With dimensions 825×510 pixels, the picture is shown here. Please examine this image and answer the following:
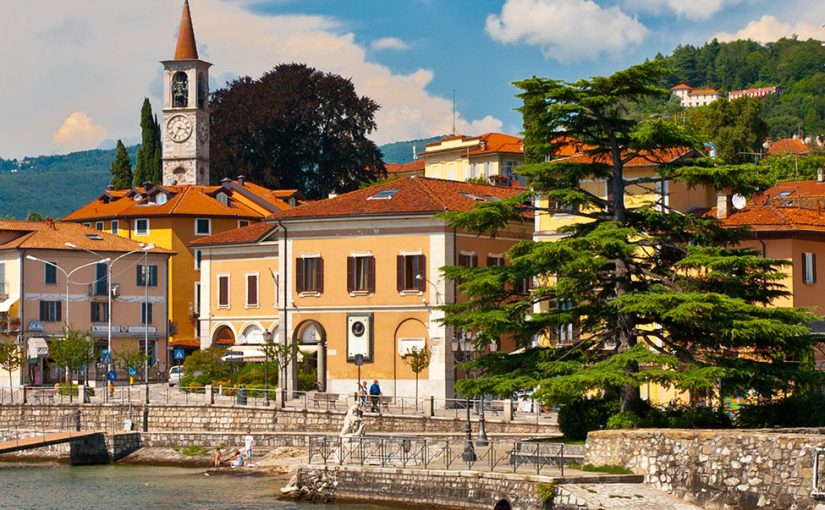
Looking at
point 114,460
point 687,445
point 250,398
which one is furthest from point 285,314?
point 687,445

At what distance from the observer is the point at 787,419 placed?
4156cm

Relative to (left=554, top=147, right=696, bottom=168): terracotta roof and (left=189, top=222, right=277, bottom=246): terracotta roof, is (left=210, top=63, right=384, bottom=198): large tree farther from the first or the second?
(left=554, top=147, right=696, bottom=168): terracotta roof

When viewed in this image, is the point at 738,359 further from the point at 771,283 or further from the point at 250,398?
the point at 250,398

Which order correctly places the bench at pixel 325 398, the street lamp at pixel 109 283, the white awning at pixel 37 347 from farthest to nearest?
the white awning at pixel 37 347 → the street lamp at pixel 109 283 → the bench at pixel 325 398

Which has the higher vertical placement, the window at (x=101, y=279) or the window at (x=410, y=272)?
the window at (x=101, y=279)

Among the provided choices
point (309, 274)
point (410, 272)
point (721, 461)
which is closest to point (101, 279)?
Answer: point (309, 274)

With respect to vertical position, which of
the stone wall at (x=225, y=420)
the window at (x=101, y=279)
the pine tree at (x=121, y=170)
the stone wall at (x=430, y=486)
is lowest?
the stone wall at (x=430, y=486)

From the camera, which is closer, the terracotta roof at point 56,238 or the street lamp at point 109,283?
the street lamp at point 109,283

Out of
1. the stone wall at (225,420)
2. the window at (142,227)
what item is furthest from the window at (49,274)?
the stone wall at (225,420)

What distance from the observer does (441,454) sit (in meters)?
43.6

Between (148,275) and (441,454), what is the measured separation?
150 feet

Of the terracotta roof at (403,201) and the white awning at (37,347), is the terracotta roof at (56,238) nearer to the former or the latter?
the white awning at (37,347)

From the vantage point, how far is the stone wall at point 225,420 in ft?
174

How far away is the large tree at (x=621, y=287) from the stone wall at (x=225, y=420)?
7.17 meters
